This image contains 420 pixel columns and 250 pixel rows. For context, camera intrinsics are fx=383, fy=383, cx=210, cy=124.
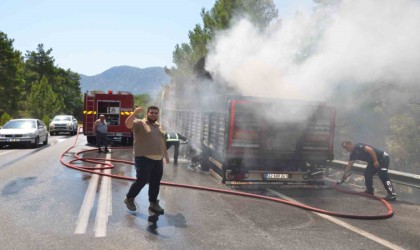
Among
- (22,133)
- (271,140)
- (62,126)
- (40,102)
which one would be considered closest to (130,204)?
(271,140)

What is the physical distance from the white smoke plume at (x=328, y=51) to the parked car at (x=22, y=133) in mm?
10370

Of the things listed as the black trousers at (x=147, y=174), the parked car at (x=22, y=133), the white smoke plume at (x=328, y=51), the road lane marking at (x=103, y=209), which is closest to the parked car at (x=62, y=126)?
the parked car at (x=22, y=133)

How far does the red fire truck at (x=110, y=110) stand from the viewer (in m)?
19.4

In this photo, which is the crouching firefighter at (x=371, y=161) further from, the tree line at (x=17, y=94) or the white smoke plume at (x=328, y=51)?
the tree line at (x=17, y=94)

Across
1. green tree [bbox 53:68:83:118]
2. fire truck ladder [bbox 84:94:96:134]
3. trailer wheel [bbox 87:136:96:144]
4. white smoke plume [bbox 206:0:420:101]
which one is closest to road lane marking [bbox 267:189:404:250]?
white smoke plume [bbox 206:0:420:101]

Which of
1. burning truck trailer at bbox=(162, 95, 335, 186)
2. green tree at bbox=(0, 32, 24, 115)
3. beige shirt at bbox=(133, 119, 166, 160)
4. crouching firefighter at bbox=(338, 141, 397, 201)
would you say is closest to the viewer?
beige shirt at bbox=(133, 119, 166, 160)

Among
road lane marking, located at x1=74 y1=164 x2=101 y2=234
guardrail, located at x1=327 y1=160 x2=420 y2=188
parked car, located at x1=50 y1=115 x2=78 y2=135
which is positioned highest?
guardrail, located at x1=327 y1=160 x2=420 y2=188

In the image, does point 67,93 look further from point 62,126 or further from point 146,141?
point 146,141

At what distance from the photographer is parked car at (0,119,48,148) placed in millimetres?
17312

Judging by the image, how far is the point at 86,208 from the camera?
634 centimetres

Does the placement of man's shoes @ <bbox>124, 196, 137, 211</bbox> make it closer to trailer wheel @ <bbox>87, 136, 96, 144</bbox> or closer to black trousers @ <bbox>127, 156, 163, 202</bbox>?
black trousers @ <bbox>127, 156, 163, 202</bbox>

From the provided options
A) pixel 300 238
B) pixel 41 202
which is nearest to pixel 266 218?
pixel 300 238

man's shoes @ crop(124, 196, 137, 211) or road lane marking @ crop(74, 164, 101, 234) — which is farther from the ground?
man's shoes @ crop(124, 196, 137, 211)

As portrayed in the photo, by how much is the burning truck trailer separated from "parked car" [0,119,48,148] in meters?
11.7
